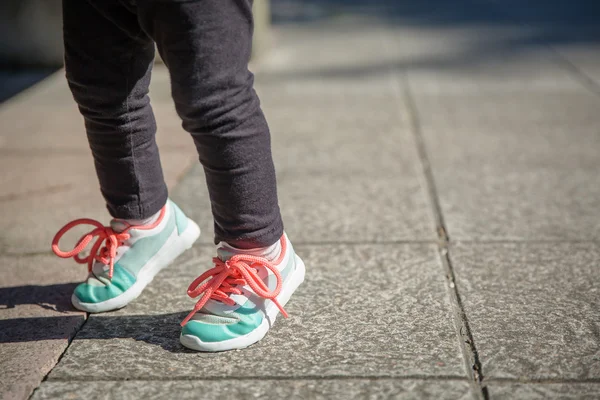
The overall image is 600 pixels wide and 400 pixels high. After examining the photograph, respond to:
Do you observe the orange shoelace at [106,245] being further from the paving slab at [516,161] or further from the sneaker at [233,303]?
the paving slab at [516,161]

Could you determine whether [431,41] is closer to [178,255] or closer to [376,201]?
[376,201]

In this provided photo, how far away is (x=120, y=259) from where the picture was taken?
72.3 inches

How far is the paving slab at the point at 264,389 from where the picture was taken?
1.43 metres

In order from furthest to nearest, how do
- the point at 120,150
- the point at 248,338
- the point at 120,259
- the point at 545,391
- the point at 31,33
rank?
the point at 31,33 → the point at 120,259 → the point at 120,150 → the point at 248,338 → the point at 545,391

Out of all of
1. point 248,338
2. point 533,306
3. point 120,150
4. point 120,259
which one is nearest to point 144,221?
point 120,259

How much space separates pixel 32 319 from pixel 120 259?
26 centimetres

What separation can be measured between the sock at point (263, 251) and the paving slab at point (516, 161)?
81 cm

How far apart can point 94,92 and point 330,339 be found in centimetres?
78

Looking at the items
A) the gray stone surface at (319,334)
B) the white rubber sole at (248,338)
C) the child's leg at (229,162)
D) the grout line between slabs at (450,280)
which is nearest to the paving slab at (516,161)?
the grout line between slabs at (450,280)

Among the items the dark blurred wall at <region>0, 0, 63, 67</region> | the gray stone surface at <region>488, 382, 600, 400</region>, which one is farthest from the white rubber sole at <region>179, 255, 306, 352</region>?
the dark blurred wall at <region>0, 0, 63, 67</region>

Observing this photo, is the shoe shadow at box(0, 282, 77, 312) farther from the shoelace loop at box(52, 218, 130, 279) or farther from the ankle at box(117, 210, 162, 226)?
the ankle at box(117, 210, 162, 226)

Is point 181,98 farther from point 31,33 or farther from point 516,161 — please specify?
point 31,33

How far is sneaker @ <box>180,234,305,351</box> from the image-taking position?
159 centimetres

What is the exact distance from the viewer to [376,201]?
2588 mm
